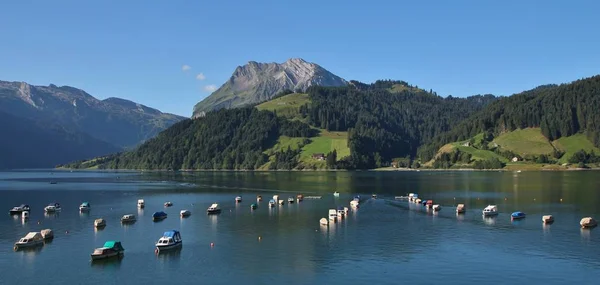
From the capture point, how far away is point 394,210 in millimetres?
143125

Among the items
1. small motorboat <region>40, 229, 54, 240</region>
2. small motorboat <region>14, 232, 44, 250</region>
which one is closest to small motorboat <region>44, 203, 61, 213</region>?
small motorboat <region>40, 229, 54, 240</region>

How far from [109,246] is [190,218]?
4890cm

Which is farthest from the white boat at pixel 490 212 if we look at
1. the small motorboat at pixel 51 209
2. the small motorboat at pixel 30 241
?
Result: the small motorboat at pixel 51 209

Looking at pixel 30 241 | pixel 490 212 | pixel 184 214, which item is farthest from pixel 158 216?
pixel 490 212

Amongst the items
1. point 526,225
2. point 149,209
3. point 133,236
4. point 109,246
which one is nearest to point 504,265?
point 526,225

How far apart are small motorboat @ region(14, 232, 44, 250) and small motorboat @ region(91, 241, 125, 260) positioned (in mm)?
18081

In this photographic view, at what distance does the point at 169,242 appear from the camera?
90438 mm

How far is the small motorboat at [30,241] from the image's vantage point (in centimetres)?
9275

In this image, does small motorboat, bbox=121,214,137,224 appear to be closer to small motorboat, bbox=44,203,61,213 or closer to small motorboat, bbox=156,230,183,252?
small motorboat, bbox=44,203,61,213

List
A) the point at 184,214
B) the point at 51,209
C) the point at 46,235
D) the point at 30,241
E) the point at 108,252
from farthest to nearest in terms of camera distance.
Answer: the point at 51,209 → the point at 184,214 → the point at 46,235 → the point at 30,241 → the point at 108,252

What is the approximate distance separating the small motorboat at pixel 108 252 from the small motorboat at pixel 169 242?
A: 6194 mm

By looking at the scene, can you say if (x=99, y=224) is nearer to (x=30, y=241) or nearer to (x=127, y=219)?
(x=127, y=219)

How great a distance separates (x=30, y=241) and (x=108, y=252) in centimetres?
2046

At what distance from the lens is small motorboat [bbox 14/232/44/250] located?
92.8 metres
